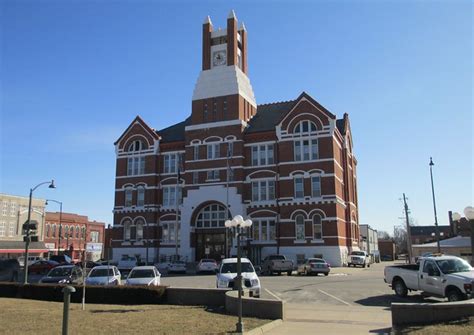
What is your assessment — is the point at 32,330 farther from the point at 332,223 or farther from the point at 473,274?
the point at 332,223

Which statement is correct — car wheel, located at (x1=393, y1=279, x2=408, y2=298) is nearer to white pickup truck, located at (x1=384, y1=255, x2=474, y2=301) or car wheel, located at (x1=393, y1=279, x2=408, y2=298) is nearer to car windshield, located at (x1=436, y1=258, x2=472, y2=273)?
white pickup truck, located at (x1=384, y1=255, x2=474, y2=301)

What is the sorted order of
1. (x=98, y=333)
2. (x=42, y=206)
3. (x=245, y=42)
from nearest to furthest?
1. (x=98, y=333)
2. (x=245, y=42)
3. (x=42, y=206)

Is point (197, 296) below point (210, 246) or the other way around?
below

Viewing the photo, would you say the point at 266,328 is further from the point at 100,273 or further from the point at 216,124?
the point at 216,124

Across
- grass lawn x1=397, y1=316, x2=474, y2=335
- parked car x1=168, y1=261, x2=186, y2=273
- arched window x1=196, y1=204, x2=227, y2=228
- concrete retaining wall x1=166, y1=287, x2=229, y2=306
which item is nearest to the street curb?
grass lawn x1=397, y1=316, x2=474, y2=335

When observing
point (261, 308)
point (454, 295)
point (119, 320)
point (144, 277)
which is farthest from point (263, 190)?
point (119, 320)

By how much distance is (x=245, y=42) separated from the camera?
6331cm

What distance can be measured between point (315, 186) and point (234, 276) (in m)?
31.8

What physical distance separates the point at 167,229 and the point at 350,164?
26.3 metres

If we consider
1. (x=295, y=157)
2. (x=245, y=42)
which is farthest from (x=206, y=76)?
(x=295, y=157)

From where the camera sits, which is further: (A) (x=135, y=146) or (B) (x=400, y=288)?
(A) (x=135, y=146)

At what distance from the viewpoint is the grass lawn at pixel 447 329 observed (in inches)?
429

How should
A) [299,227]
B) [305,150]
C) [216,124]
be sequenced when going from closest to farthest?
[299,227]
[305,150]
[216,124]

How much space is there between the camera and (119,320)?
1401 cm
